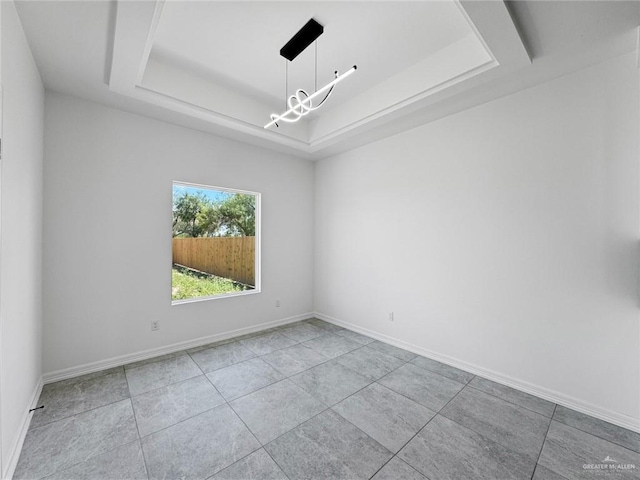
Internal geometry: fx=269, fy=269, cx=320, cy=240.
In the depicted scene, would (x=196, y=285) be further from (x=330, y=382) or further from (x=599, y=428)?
(x=599, y=428)

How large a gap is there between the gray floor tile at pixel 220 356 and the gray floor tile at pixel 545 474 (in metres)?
2.63

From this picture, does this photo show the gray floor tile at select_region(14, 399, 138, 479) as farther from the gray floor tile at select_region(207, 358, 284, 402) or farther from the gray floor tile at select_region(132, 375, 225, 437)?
the gray floor tile at select_region(207, 358, 284, 402)

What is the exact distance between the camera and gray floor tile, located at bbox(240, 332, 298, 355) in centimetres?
339

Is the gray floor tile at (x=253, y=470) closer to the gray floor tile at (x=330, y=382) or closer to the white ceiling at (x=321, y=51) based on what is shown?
the gray floor tile at (x=330, y=382)

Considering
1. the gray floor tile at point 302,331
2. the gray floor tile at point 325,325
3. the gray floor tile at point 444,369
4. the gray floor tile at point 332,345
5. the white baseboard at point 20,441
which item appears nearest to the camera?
the white baseboard at point 20,441

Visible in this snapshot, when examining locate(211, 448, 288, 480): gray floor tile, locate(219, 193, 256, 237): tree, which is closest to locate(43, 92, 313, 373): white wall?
locate(219, 193, 256, 237): tree

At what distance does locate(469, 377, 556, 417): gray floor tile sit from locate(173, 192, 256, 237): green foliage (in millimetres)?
3406

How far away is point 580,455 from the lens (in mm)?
1766

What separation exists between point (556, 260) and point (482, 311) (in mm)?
810

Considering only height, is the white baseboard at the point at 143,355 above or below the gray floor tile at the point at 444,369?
above

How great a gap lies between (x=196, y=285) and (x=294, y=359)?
5.42ft

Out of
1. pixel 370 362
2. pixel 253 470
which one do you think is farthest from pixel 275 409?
pixel 370 362

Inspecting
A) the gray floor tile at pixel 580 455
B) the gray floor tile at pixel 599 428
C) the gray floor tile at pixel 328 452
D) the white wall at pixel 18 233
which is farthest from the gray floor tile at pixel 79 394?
the gray floor tile at pixel 599 428

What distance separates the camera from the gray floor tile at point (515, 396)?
225 cm
